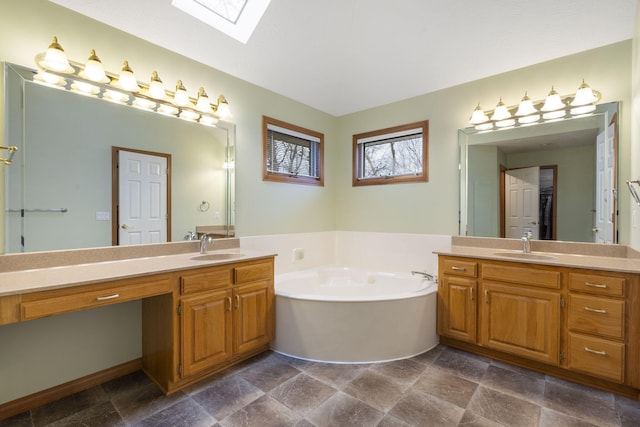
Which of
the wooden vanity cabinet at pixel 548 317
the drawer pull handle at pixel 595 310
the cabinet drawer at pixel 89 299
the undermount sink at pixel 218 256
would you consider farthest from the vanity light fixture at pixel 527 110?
the cabinet drawer at pixel 89 299

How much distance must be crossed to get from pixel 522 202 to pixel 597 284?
938mm

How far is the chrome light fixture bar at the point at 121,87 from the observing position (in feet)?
5.94

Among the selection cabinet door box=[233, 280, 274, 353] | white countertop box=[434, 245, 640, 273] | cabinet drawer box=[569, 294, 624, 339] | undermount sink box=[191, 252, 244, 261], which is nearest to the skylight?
undermount sink box=[191, 252, 244, 261]

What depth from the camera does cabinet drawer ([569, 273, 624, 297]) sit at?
184cm

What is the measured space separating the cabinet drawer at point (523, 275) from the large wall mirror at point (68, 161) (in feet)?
8.24

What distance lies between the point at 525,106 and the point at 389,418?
2.68m

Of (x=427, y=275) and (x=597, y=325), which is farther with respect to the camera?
(x=427, y=275)

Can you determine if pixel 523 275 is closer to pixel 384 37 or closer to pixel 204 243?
pixel 384 37

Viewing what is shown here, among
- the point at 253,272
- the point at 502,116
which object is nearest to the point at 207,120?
the point at 253,272

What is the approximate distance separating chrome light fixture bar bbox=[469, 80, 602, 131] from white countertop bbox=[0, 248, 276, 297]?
2517 millimetres

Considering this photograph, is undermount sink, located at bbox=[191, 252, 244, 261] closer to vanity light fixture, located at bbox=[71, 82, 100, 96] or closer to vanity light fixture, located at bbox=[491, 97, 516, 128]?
vanity light fixture, located at bbox=[71, 82, 100, 96]

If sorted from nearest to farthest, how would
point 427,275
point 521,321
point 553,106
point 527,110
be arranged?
1. point 521,321
2. point 553,106
3. point 527,110
4. point 427,275

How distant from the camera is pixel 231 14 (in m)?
2.44

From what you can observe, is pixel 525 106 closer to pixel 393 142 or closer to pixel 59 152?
pixel 393 142
